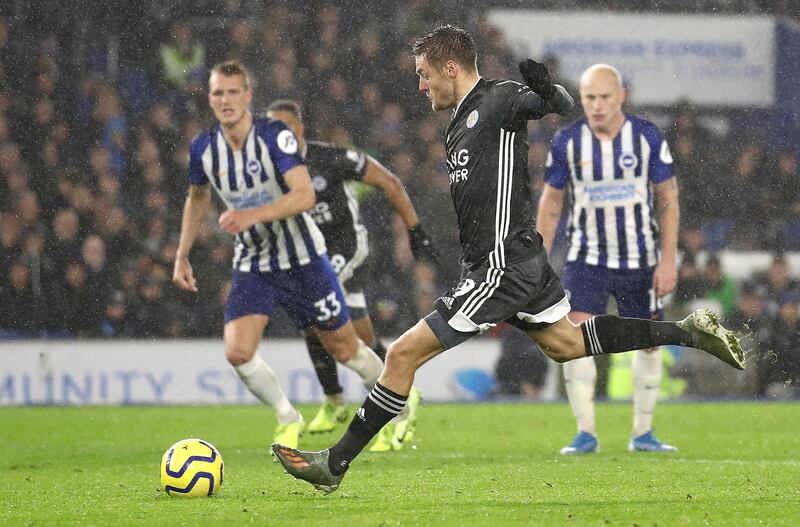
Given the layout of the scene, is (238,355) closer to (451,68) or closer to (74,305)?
(451,68)

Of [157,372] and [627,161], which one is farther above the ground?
[627,161]

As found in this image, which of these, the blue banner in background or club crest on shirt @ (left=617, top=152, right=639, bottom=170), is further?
the blue banner in background

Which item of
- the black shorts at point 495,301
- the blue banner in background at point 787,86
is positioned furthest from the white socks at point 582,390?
the blue banner in background at point 787,86

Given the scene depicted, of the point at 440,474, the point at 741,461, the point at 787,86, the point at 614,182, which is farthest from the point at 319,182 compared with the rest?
the point at 787,86

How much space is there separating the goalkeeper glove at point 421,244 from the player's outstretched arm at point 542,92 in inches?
121

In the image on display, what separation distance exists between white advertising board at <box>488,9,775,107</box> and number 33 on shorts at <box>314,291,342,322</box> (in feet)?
18.1

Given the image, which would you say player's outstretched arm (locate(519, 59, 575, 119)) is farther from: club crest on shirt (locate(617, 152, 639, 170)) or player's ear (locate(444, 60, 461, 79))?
A: club crest on shirt (locate(617, 152, 639, 170))

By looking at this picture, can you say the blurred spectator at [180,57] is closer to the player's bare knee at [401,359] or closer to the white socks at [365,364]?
the white socks at [365,364]

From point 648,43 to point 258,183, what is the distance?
6.15 m

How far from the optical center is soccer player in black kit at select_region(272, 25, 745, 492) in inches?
211

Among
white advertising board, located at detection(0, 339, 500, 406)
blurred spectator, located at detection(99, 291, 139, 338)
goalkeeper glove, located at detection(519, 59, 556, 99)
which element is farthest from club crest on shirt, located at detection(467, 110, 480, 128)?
blurred spectator, located at detection(99, 291, 139, 338)

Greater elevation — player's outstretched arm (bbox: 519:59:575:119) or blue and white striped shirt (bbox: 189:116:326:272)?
player's outstretched arm (bbox: 519:59:575:119)

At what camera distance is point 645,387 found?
26.4ft

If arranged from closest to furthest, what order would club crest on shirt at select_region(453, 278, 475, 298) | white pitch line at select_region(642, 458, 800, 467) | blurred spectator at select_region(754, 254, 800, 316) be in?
1. club crest on shirt at select_region(453, 278, 475, 298)
2. white pitch line at select_region(642, 458, 800, 467)
3. blurred spectator at select_region(754, 254, 800, 316)
